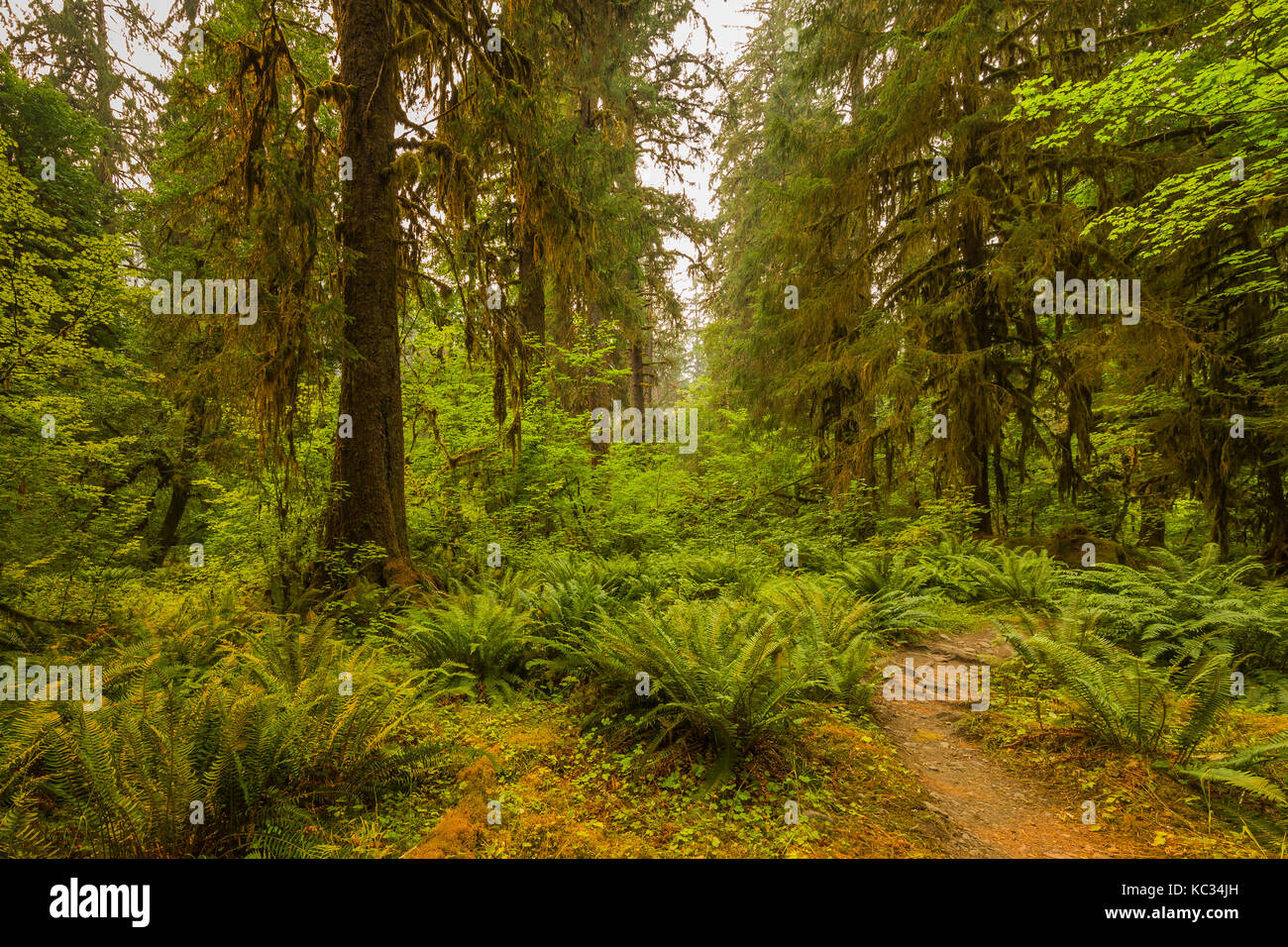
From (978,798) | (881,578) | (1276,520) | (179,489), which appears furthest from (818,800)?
(179,489)

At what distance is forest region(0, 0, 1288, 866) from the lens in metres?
2.81

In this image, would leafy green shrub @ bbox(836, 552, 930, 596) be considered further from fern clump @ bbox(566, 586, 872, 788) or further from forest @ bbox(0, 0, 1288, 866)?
fern clump @ bbox(566, 586, 872, 788)

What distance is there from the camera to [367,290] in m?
6.20

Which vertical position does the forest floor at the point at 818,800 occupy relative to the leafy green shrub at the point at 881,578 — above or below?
below

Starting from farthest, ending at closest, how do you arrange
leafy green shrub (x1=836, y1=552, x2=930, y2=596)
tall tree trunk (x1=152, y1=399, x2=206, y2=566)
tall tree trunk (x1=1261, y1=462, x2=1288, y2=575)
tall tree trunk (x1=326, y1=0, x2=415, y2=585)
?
tall tree trunk (x1=152, y1=399, x2=206, y2=566), tall tree trunk (x1=1261, y1=462, x2=1288, y2=575), leafy green shrub (x1=836, y1=552, x2=930, y2=596), tall tree trunk (x1=326, y1=0, x2=415, y2=585)

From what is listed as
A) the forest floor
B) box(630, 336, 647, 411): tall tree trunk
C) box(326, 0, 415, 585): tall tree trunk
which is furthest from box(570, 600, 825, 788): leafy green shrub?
box(630, 336, 647, 411): tall tree trunk

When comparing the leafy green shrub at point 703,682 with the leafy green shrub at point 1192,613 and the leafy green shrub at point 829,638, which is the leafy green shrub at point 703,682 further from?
the leafy green shrub at point 1192,613

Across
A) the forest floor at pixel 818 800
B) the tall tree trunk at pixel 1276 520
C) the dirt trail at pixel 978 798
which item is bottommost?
the dirt trail at pixel 978 798

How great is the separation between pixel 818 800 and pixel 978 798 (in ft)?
3.32

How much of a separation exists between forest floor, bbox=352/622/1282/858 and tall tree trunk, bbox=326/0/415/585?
3.27m

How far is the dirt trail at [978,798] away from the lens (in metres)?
2.60

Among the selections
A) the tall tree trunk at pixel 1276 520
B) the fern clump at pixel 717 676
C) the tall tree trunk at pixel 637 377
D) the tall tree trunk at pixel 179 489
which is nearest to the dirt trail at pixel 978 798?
the fern clump at pixel 717 676
